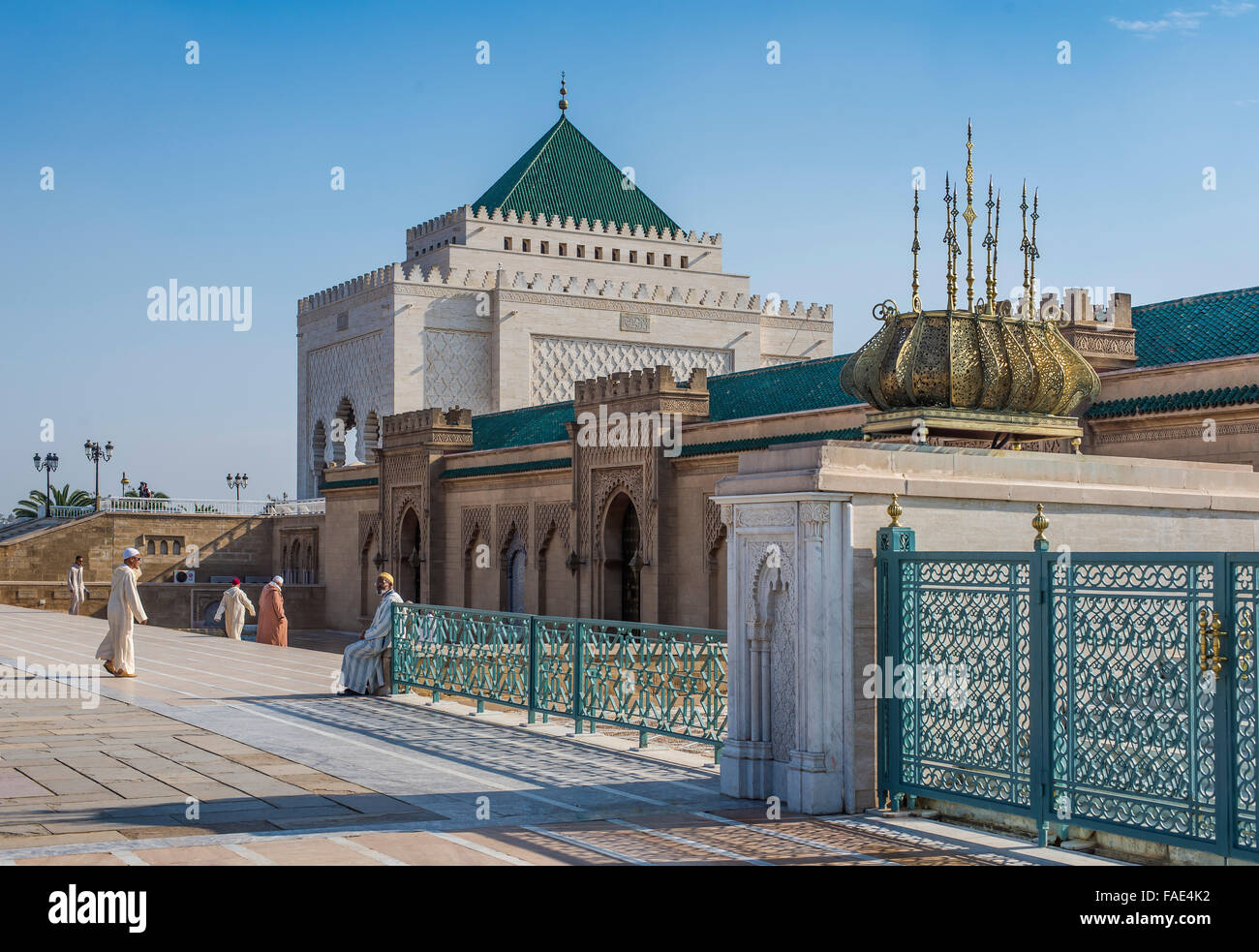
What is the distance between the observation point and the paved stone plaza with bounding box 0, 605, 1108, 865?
18.4 feet

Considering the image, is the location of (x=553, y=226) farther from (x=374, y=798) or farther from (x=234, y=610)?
(x=374, y=798)

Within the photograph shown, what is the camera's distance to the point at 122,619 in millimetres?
13125

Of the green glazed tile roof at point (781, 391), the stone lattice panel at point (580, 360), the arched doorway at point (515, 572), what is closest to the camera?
the green glazed tile roof at point (781, 391)

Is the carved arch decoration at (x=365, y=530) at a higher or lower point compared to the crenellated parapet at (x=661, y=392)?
lower

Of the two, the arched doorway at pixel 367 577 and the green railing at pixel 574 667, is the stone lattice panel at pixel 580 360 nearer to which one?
the arched doorway at pixel 367 577

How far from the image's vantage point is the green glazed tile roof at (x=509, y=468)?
78.7ft

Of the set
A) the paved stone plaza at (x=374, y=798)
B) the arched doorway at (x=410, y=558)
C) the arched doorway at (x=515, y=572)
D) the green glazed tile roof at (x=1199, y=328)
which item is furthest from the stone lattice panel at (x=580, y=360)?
the paved stone plaza at (x=374, y=798)

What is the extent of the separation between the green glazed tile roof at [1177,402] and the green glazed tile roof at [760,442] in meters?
3.26

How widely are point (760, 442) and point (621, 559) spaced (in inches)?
171

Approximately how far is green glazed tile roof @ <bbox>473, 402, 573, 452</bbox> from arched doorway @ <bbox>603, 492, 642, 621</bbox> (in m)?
2.82

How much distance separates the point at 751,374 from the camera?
74.4 feet

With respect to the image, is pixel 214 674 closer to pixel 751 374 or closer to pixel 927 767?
pixel 927 767

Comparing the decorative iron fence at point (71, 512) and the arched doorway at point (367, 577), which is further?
the decorative iron fence at point (71, 512)
